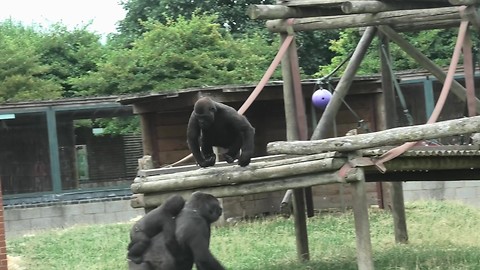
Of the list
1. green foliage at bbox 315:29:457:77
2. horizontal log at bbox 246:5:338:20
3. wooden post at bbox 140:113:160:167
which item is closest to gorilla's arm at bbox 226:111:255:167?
horizontal log at bbox 246:5:338:20

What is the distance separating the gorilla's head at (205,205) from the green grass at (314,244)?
1925 mm

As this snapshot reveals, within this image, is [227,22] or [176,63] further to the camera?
[227,22]

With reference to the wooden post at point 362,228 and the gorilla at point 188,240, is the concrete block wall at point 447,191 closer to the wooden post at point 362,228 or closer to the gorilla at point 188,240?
the wooden post at point 362,228

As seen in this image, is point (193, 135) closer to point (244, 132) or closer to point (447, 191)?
point (244, 132)

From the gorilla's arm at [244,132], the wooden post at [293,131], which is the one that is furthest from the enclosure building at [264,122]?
the gorilla's arm at [244,132]

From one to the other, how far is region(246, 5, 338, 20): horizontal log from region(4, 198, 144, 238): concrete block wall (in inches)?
326

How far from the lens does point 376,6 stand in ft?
28.3

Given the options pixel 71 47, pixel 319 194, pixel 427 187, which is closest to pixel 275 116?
pixel 319 194

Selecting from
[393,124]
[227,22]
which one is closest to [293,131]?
[393,124]

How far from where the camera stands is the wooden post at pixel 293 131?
8875mm

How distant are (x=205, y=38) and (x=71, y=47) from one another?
20.7ft

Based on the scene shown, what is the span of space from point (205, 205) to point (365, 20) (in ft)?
10.8

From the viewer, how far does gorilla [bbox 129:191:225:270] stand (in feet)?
22.3

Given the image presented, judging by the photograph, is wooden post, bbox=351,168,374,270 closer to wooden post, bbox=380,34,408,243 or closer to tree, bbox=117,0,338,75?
wooden post, bbox=380,34,408,243
